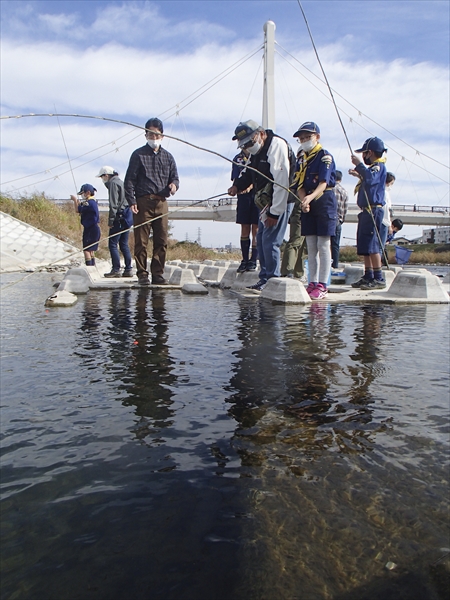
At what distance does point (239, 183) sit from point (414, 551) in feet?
23.4

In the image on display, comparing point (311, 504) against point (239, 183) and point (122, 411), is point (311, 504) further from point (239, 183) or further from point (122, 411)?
point (239, 183)

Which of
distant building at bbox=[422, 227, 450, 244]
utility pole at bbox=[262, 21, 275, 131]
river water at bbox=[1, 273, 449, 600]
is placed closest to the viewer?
river water at bbox=[1, 273, 449, 600]

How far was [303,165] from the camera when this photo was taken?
20.9 ft

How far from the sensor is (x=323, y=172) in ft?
19.7

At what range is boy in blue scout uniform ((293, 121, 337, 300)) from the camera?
605cm

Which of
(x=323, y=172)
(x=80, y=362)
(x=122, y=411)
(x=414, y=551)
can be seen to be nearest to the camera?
(x=414, y=551)

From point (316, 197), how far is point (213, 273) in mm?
4819

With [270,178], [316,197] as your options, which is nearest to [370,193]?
[316,197]

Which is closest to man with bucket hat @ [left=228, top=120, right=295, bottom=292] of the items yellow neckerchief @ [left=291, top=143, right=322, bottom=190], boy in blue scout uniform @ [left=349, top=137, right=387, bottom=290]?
yellow neckerchief @ [left=291, top=143, right=322, bottom=190]

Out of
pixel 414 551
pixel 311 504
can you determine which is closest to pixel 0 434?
pixel 311 504

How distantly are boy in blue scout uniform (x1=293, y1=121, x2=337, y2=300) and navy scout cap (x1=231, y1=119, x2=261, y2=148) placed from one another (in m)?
0.67

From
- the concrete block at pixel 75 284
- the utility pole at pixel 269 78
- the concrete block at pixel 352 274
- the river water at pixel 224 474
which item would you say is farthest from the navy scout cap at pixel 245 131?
the utility pole at pixel 269 78

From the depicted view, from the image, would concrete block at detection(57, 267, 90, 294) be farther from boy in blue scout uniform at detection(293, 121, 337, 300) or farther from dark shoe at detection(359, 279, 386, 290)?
dark shoe at detection(359, 279, 386, 290)

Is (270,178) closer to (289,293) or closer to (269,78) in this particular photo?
(289,293)
